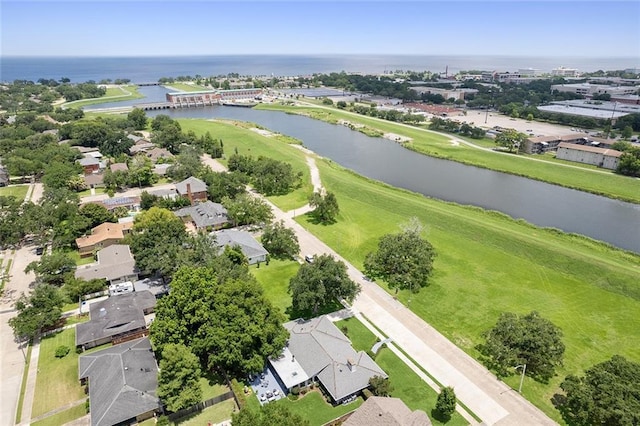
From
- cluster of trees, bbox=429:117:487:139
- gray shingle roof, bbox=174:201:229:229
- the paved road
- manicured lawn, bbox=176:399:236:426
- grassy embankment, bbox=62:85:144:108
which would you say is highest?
grassy embankment, bbox=62:85:144:108

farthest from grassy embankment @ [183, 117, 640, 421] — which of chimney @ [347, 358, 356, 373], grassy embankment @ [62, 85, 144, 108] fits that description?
grassy embankment @ [62, 85, 144, 108]

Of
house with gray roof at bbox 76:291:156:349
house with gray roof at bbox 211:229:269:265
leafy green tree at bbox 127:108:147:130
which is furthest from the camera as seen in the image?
leafy green tree at bbox 127:108:147:130

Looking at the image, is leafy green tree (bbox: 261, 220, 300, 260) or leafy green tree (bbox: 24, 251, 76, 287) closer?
leafy green tree (bbox: 24, 251, 76, 287)

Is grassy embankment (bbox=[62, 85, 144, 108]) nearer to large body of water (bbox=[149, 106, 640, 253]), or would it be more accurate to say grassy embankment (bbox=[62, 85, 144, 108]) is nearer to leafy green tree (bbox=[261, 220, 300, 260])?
large body of water (bbox=[149, 106, 640, 253])

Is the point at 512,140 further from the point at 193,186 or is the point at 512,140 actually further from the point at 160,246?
the point at 160,246

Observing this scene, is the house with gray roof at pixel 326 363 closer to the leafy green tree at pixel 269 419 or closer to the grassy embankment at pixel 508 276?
the leafy green tree at pixel 269 419

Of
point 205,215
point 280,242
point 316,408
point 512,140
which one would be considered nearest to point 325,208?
point 280,242

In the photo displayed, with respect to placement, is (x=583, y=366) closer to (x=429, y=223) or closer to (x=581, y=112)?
(x=429, y=223)

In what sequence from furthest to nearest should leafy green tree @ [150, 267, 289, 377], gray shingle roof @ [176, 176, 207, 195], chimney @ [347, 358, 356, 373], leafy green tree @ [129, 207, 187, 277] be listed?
gray shingle roof @ [176, 176, 207, 195], leafy green tree @ [129, 207, 187, 277], chimney @ [347, 358, 356, 373], leafy green tree @ [150, 267, 289, 377]
